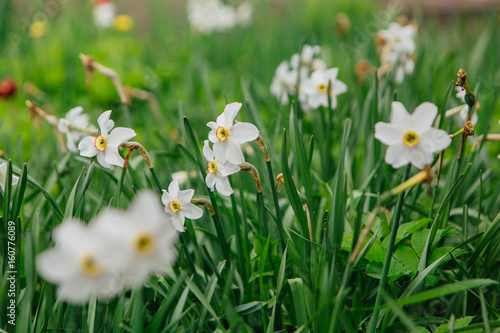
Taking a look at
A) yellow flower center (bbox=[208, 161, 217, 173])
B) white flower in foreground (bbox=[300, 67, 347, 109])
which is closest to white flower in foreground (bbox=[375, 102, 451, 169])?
yellow flower center (bbox=[208, 161, 217, 173])

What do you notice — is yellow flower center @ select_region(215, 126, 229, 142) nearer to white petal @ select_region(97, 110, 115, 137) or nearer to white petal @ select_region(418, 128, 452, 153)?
white petal @ select_region(97, 110, 115, 137)

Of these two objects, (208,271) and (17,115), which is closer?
(208,271)

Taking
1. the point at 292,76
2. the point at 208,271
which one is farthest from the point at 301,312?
the point at 292,76

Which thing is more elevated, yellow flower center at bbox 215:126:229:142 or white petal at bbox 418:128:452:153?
white petal at bbox 418:128:452:153

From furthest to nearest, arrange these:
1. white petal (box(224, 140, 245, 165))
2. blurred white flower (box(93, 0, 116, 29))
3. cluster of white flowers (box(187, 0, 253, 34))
→ blurred white flower (box(93, 0, 116, 29))
cluster of white flowers (box(187, 0, 253, 34))
white petal (box(224, 140, 245, 165))

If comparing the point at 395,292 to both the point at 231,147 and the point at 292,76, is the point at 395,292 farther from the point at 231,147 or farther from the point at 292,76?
the point at 292,76

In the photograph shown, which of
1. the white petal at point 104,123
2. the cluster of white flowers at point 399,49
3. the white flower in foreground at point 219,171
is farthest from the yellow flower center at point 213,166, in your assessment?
the cluster of white flowers at point 399,49

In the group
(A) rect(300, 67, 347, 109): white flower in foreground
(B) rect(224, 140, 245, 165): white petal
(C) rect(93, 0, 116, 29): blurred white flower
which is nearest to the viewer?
(B) rect(224, 140, 245, 165): white petal

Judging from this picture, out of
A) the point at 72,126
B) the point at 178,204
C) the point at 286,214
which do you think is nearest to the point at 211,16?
the point at 72,126
